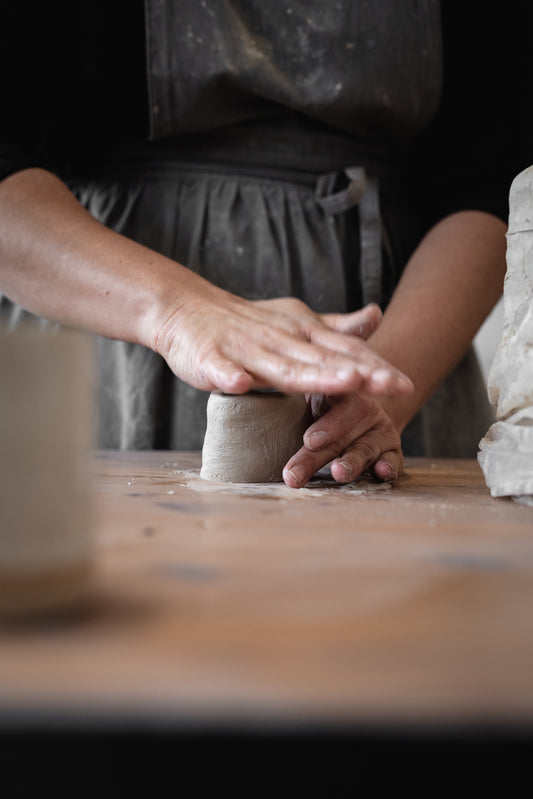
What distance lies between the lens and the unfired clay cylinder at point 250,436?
35.9 inches

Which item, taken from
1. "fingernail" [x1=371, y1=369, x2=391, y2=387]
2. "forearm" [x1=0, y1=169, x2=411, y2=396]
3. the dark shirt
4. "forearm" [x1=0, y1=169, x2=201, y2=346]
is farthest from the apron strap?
"fingernail" [x1=371, y1=369, x2=391, y2=387]

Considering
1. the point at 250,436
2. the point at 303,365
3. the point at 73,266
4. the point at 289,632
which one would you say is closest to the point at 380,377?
the point at 303,365

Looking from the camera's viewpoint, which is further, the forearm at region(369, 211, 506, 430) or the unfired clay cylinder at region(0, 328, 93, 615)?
the forearm at region(369, 211, 506, 430)

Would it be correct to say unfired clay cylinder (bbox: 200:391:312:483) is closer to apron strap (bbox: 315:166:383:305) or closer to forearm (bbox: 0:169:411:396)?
forearm (bbox: 0:169:411:396)

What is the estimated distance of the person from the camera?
51.9 inches

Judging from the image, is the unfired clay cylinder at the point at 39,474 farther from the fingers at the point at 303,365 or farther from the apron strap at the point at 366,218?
the apron strap at the point at 366,218

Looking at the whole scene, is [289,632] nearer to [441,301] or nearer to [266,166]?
[441,301]

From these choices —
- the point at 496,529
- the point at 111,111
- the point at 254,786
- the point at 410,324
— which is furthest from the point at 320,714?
the point at 111,111

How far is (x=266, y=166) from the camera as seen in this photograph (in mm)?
1450

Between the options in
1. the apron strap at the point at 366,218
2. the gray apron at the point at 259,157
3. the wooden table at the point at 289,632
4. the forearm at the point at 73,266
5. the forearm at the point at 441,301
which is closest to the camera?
the wooden table at the point at 289,632

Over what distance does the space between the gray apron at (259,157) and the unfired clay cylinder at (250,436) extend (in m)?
0.50

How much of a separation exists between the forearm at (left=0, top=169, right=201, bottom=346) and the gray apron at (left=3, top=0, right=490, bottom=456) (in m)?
0.24

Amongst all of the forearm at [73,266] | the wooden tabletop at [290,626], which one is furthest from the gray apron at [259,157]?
the wooden tabletop at [290,626]

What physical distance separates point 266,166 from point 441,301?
0.44 metres
